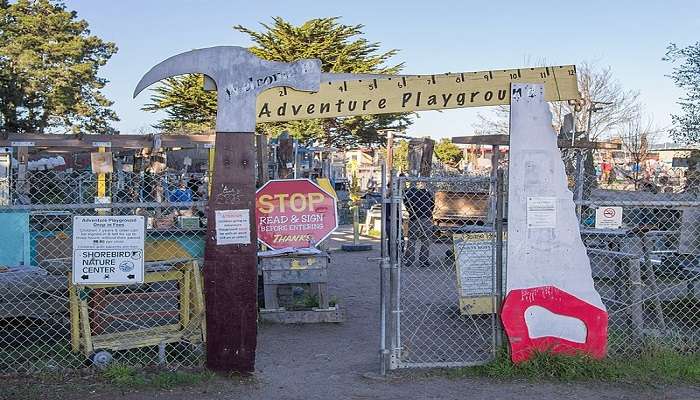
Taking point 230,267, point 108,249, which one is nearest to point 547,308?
point 230,267

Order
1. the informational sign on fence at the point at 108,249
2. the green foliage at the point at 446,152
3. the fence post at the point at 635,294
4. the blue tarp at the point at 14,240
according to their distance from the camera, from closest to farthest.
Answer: the informational sign on fence at the point at 108,249 < the fence post at the point at 635,294 < the blue tarp at the point at 14,240 < the green foliage at the point at 446,152

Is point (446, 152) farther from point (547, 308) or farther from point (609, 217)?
point (547, 308)

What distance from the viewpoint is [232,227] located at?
220 inches

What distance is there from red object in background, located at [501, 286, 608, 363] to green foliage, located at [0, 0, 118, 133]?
3227 cm

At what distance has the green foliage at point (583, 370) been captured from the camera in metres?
5.76

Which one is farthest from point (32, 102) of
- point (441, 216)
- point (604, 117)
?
point (604, 117)

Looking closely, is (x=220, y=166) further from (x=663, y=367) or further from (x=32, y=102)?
(x=32, y=102)

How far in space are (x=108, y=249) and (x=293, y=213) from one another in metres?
2.93

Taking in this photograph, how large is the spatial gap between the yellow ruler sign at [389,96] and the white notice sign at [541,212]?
903 mm

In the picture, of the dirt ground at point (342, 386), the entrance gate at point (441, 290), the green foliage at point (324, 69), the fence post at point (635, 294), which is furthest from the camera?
the green foliage at point (324, 69)

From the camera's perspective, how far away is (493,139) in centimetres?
1628

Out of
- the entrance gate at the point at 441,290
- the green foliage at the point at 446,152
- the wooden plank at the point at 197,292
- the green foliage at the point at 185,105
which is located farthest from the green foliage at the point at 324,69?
the wooden plank at the point at 197,292

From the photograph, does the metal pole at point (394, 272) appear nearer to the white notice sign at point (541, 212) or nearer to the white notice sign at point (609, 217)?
A: the white notice sign at point (541, 212)

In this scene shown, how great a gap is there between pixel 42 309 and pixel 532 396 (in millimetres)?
4507
